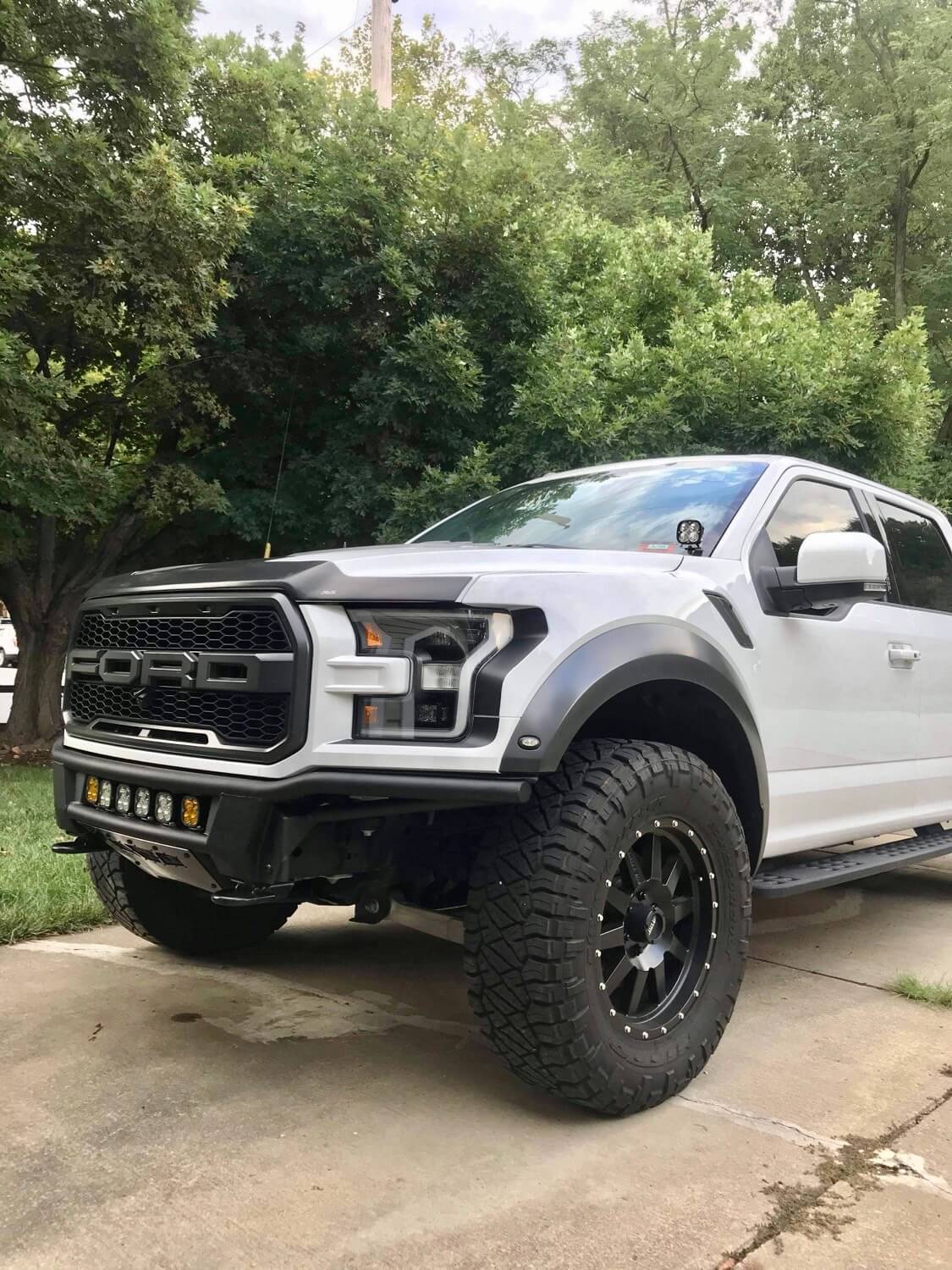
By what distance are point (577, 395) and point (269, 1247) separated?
26.4 feet

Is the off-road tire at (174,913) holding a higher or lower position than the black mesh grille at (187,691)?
lower

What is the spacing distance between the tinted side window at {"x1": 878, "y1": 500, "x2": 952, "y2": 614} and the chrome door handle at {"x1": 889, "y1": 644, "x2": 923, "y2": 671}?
26cm

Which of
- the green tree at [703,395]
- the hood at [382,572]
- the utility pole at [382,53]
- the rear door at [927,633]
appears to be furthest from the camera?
the utility pole at [382,53]

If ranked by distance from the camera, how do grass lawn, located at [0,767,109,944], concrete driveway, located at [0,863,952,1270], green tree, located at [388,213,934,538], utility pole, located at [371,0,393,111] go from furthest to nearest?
utility pole, located at [371,0,393,111] < green tree, located at [388,213,934,538] < grass lawn, located at [0,767,109,944] < concrete driveway, located at [0,863,952,1270]

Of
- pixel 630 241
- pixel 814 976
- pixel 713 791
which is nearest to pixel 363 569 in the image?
pixel 713 791

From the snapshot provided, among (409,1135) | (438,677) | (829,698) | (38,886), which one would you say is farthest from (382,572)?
(38,886)

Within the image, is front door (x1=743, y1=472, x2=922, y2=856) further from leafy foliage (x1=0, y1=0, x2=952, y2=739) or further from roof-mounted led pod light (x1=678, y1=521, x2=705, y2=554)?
leafy foliage (x1=0, y1=0, x2=952, y2=739)

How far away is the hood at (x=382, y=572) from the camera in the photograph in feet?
8.20

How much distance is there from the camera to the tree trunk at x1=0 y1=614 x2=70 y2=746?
34.2 feet

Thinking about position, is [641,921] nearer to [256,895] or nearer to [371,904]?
[371,904]

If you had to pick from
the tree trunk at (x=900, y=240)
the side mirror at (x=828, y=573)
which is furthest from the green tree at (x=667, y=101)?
the side mirror at (x=828, y=573)

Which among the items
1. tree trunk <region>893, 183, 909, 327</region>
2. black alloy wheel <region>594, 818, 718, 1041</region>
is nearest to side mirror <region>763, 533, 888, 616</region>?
black alloy wheel <region>594, 818, 718, 1041</region>

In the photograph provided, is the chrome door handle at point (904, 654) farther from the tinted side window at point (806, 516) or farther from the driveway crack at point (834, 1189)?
the driveway crack at point (834, 1189)

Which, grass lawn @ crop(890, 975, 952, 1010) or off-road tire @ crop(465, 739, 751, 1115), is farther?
grass lawn @ crop(890, 975, 952, 1010)
